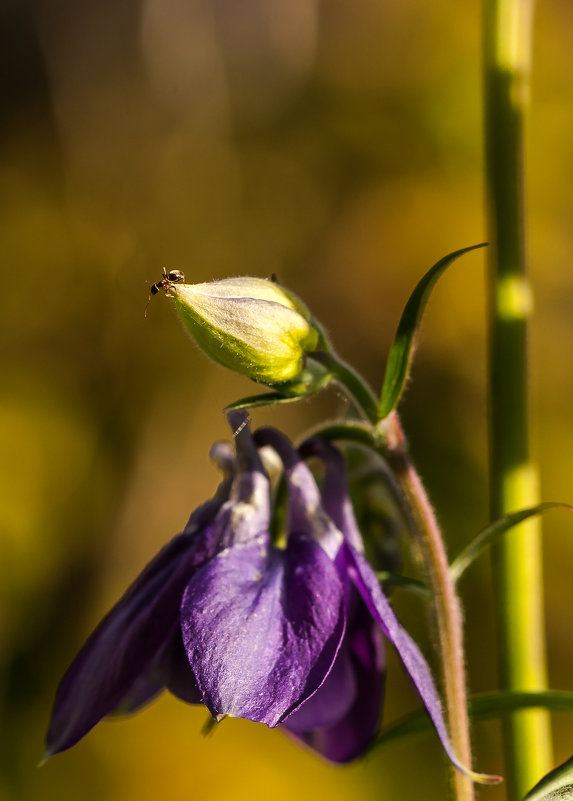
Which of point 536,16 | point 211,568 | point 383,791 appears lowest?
point 383,791

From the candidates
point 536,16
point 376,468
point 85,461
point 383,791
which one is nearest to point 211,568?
point 376,468

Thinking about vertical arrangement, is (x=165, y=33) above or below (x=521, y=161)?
above

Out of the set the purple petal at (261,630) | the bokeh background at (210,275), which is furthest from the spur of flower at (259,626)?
the bokeh background at (210,275)

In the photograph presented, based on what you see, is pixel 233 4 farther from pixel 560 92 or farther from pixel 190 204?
pixel 560 92

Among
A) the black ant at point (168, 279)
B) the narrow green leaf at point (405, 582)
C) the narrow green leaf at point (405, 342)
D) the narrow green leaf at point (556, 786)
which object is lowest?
the narrow green leaf at point (556, 786)

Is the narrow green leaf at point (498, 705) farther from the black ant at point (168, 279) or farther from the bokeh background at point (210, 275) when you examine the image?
the bokeh background at point (210, 275)

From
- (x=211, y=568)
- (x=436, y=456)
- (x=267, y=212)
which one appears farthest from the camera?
(x=267, y=212)
